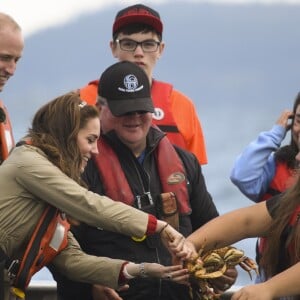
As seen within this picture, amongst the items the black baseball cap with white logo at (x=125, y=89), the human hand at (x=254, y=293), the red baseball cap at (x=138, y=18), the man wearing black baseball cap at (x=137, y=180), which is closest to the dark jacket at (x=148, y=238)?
the man wearing black baseball cap at (x=137, y=180)

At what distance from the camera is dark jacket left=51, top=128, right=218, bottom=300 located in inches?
269

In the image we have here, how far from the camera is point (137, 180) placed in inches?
276

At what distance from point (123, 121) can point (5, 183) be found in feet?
3.12

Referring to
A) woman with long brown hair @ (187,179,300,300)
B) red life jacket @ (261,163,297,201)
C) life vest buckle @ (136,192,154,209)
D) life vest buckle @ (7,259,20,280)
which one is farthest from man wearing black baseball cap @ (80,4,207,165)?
woman with long brown hair @ (187,179,300,300)

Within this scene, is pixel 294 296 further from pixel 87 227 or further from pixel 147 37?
pixel 147 37

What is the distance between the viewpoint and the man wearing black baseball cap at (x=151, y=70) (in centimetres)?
784

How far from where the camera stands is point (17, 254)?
253 inches

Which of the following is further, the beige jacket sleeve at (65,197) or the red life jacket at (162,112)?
the red life jacket at (162,112)

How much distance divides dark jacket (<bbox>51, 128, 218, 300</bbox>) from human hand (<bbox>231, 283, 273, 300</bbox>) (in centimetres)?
130

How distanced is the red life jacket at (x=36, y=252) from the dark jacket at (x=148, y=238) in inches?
19.1

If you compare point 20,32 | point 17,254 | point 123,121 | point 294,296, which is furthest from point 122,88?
point 294,296

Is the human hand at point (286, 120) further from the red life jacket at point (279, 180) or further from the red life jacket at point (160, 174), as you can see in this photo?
the red life jacket at point (160, 174)

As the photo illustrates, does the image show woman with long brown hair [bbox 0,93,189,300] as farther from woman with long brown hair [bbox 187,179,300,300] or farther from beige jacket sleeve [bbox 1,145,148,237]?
woman with long brown hair [bbox 187,179,300,300]

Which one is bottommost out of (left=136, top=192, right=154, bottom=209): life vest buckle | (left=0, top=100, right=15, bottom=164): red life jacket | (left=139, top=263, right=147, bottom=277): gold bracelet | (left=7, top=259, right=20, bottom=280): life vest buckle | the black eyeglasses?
(left=139, top=263, right=147, bottom=277): gold bracelet
